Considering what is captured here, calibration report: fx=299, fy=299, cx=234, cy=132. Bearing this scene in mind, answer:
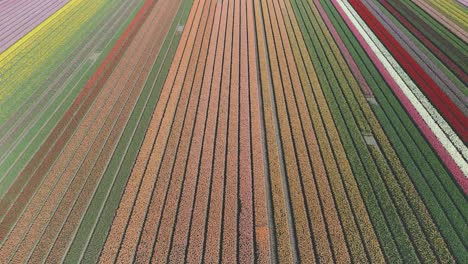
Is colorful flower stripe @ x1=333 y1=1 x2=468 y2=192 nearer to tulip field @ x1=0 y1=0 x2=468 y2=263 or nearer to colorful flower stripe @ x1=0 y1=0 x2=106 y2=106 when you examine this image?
tulip field @ x1=0 y1=0 x2=468 y2=263

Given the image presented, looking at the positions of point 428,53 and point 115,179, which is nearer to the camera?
point 115,179

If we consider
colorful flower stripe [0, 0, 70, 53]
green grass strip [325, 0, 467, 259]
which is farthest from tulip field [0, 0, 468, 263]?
colorful flower stripe [0, 0, 70, 53]

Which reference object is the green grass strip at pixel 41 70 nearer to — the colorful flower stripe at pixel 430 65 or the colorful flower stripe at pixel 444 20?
the colorful flower stripe at pixel 430 65

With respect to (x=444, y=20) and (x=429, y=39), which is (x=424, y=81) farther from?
(x=444, y=20)

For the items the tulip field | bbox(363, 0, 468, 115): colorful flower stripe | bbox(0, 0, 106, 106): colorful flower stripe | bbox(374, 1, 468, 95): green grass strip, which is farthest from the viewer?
bbox(0, 0, 106, 106): colorful flower stripe

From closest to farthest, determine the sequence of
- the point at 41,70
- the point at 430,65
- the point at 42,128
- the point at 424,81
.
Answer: the point at 42,128 < the point at 424,81 < the point at 430,65 < the point at 41,70

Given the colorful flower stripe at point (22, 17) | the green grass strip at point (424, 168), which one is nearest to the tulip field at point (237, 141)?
the green grass strip at point (424, 168)

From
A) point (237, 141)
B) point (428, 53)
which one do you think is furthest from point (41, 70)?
point (428, 53)

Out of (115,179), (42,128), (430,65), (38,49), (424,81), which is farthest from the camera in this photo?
(38,49)
